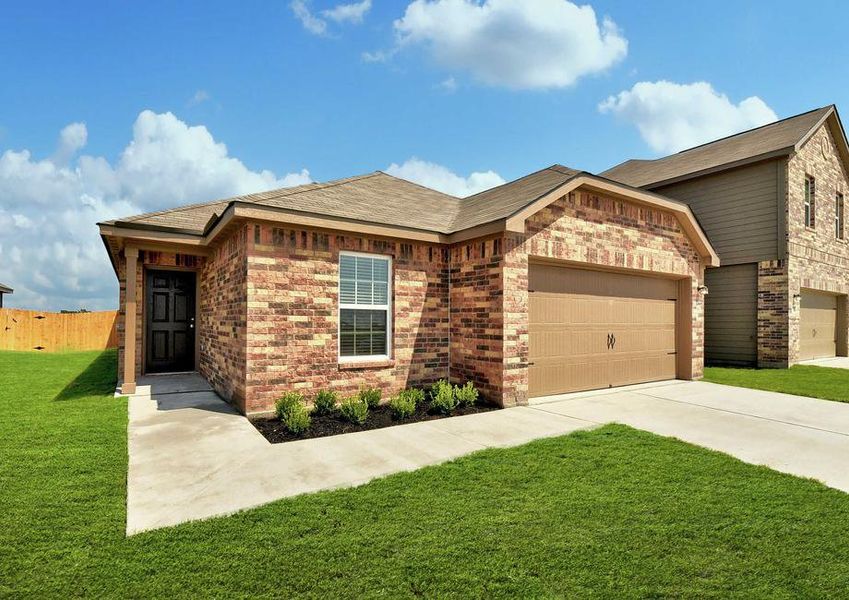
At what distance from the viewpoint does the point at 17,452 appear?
4.63 m

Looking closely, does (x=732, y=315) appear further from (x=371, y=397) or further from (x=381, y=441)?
(x=381, y=441)

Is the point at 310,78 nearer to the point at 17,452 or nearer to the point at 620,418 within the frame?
the point at 17,452

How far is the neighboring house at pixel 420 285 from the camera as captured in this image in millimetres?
6555

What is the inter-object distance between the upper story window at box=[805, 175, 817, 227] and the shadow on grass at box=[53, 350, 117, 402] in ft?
62.7

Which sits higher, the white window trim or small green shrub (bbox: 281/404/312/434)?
the white window trim

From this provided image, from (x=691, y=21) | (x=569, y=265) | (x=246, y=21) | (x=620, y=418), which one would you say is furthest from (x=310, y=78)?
(x=620, y=418)

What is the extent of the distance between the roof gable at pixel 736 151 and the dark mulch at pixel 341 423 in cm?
1196

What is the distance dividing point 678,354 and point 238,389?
9.46 m

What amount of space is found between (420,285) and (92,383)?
7.49m

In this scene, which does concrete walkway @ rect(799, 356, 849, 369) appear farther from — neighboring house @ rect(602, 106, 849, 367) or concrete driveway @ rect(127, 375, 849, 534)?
concrete driveway @ rect(127, 375, 849, 534)

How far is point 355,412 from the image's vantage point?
6020mm

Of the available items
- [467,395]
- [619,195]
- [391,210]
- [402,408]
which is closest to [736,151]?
[619,195]

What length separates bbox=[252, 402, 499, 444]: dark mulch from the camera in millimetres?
5504

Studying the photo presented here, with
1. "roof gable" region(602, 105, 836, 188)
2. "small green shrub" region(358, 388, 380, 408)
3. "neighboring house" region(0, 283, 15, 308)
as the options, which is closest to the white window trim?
"small green shrub" region(358, 388, 380, 408)
